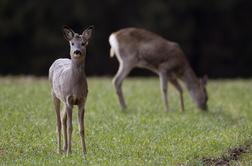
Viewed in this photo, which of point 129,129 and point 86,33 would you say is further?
point 129,129

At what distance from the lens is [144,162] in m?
8.70

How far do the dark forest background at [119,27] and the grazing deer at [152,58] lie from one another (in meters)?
14.5

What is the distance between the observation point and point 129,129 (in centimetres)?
1125

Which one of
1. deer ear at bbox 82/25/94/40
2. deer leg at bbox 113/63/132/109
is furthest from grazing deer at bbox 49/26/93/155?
deer leg at bbox 113/63/132/109

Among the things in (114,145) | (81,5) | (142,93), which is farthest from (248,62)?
(114,145)

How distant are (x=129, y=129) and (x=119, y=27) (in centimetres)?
1927

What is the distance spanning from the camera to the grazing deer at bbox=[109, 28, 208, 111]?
14219 mm

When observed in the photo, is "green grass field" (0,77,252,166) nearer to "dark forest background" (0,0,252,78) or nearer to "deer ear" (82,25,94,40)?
"deer ear" (82,25,94,40)

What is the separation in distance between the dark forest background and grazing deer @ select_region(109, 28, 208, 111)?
570 inches

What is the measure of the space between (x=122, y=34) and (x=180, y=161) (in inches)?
234

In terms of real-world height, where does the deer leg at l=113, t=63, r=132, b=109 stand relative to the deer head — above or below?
below

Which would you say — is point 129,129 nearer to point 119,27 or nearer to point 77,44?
point 77,44

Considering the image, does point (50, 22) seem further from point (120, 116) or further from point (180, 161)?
point (180, 161)

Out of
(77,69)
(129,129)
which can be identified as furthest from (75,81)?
(129,129)
